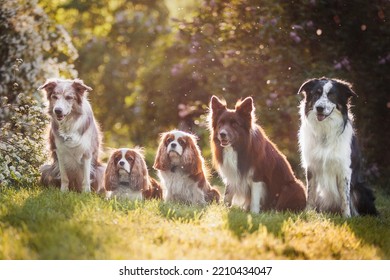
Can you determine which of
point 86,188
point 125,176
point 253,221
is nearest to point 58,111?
point 86,188

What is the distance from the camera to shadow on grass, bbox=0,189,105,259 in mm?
5277

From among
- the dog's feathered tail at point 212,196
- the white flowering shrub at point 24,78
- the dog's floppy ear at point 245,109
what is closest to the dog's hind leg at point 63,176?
the white flowering shrub at point 24,78

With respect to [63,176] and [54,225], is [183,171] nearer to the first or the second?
[63,176]

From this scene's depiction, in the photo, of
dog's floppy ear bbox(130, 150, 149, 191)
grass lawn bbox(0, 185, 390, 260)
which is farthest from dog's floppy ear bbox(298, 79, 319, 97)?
dog's floppy ear bbox(130, 150, 149, 191)

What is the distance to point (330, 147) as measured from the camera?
6922mm

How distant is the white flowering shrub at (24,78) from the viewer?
8.20m

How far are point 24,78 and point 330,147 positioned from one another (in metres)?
5.40

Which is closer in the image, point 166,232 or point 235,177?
point 166,232

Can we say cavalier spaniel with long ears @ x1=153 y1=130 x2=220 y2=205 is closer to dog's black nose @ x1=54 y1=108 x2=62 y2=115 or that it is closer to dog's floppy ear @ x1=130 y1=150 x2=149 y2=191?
dog's floppy ear @ x1=130 y1=150 x2=149 y2=191

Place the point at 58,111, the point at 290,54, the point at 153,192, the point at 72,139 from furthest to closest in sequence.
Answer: the point at 290,54 → the point at 153,192 → the point at 72,139 → the point at 58,111

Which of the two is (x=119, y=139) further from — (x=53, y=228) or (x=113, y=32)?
(x=53, y=228)

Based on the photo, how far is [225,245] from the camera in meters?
A: 5.50

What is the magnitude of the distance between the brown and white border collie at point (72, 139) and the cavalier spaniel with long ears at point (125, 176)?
239mm
